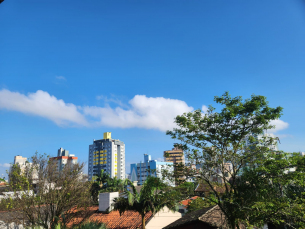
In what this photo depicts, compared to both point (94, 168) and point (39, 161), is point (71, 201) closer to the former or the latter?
point (39, 161)

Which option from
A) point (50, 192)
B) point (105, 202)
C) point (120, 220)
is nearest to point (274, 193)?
point (50, 192)

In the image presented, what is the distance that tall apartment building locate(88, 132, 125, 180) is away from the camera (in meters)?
134

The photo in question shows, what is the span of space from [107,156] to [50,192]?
122m

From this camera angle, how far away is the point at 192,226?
49.0ft

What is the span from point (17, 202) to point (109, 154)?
122 metres

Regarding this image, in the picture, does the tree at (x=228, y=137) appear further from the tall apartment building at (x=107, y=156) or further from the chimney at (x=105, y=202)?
the tall apartment building at (x=107, y=156)

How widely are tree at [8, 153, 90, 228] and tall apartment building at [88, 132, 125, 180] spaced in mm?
118077

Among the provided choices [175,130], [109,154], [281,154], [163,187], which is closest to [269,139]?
[281,154]

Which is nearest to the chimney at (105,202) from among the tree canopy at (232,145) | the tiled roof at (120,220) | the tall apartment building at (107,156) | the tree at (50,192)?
the tiled roof at (120,220)

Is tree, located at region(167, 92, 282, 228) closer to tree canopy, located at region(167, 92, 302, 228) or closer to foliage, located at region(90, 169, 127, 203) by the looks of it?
tree canopy, located at region(167, 92, 302, 228)

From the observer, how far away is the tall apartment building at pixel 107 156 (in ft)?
439

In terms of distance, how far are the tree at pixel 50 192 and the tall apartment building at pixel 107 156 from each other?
118 meters

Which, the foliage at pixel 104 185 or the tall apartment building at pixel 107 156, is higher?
the tall apartment building at pixel 107 156

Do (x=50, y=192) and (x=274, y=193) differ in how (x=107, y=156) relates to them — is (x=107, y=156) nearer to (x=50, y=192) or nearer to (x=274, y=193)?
(x=50, y=192)
